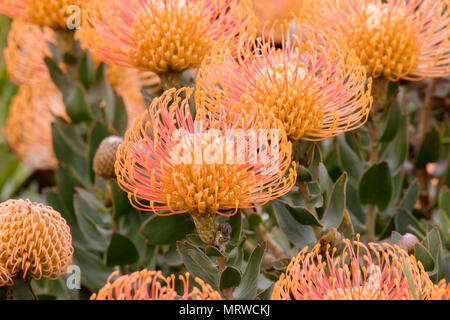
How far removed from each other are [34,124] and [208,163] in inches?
34.7

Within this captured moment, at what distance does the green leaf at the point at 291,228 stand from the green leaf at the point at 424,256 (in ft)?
0.45

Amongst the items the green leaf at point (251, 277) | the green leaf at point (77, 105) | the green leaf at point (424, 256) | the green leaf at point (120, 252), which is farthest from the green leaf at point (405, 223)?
the green leaf at point (77, 105)

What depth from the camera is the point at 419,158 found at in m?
1.24

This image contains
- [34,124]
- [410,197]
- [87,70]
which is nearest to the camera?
[410,197]

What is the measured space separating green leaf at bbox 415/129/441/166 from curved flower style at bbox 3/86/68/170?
2.55 feet

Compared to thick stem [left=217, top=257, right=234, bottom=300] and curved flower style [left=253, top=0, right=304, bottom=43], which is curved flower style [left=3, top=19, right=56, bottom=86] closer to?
curved flower style [left=253, top=0, right=304, bottom=43]

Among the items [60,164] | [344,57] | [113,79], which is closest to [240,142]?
[344,57]

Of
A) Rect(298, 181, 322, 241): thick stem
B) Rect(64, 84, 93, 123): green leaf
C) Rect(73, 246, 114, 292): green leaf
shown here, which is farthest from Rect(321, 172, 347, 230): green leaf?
Rect(64, 84, 93, 123): green leaf

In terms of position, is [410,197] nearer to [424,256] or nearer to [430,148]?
[430,148]

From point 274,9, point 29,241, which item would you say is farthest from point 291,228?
point 274,9

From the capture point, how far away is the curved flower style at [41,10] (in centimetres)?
108

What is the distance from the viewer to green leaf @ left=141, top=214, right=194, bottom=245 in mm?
906

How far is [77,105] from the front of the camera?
3.88 ft
